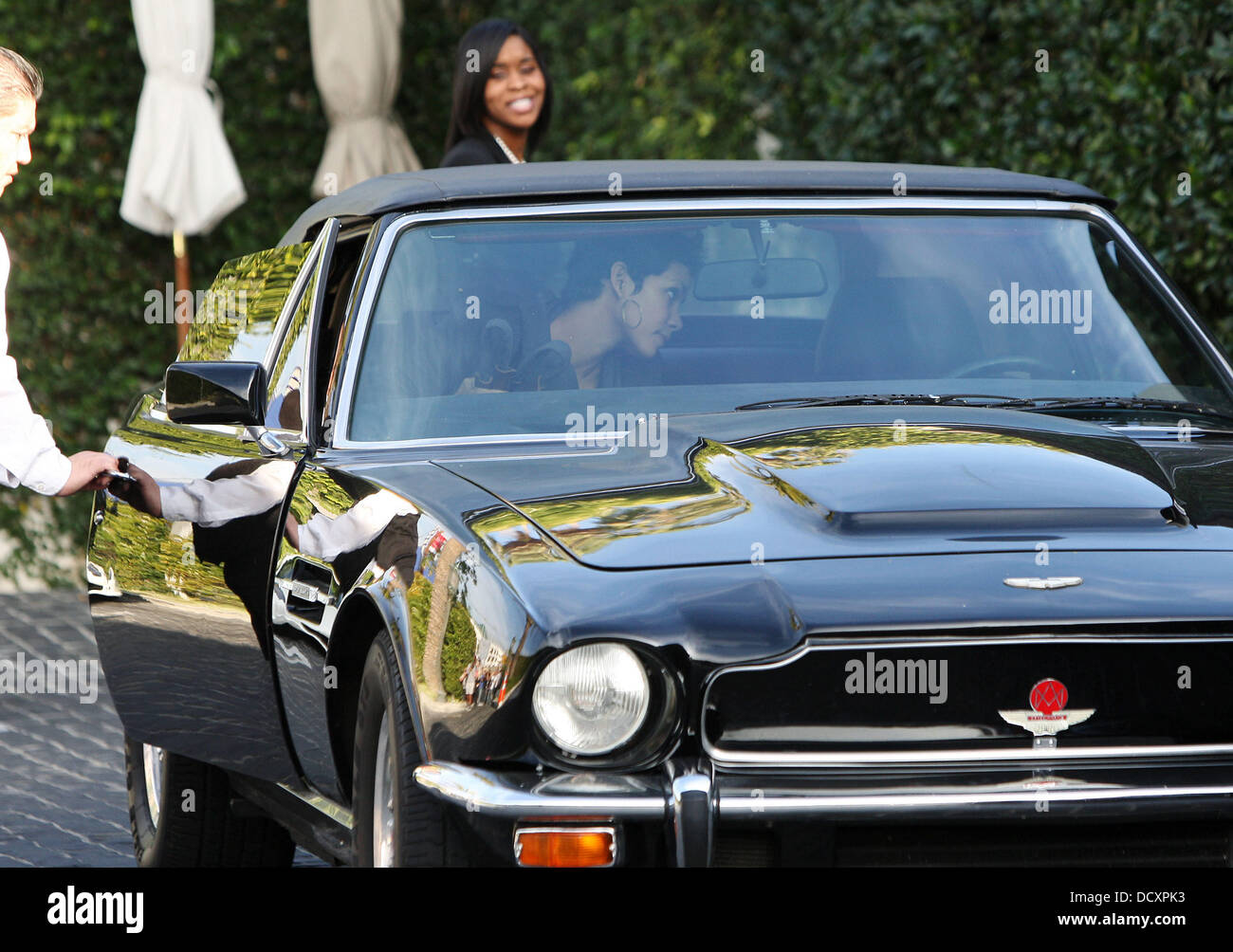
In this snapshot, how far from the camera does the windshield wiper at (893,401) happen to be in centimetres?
410

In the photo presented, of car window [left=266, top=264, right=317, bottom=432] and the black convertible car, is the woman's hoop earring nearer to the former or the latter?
the black convertible car

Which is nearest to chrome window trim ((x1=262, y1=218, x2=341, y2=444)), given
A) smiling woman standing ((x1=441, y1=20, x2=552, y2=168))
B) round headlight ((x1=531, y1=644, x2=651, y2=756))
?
round headlight ((x1=531, y1=644, x2=651, y2=756))

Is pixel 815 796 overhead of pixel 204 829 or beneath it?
overhead

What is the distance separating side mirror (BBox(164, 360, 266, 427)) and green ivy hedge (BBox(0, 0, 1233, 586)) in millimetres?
4240

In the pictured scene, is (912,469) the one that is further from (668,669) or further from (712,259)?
(712,259)

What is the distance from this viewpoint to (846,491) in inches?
132

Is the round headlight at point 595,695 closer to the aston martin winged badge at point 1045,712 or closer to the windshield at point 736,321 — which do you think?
the aston martin winged badge at point 1045,712

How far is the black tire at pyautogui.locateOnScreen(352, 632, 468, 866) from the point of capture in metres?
3.17

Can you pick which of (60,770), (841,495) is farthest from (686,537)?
(60,770)

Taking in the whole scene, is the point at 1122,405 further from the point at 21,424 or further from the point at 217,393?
the point at 21,424

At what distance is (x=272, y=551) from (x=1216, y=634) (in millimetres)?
2007

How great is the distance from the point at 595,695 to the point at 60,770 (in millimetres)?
4852

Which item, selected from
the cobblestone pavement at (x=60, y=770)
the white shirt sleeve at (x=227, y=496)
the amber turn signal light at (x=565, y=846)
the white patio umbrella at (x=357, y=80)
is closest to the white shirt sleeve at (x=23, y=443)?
→ the white shirt sleeve at (x=227, y=496)
